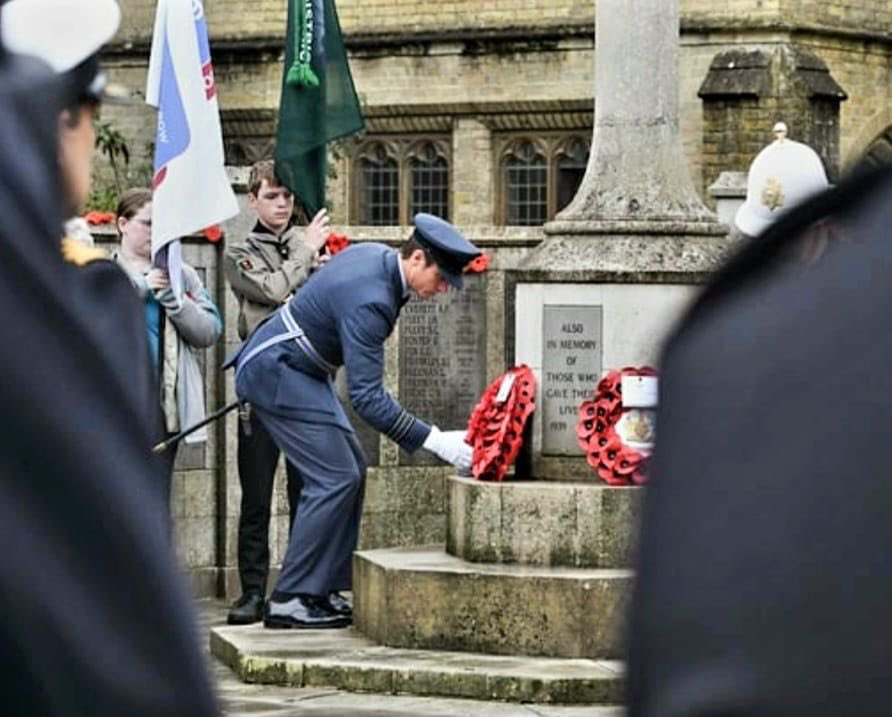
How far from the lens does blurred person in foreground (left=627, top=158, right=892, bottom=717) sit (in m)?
1.94

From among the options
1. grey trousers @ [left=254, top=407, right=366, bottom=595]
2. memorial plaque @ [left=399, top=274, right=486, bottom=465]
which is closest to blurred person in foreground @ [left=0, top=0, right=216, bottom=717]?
grey trousers @ [left=254, top=407, right=366, bottom=595]

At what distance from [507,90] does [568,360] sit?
934 inches

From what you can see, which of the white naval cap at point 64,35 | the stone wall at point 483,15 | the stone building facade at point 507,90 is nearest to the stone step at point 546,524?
the white naval cap at point 64,35

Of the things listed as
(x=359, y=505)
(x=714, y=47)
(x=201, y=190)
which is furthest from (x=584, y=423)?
(x=714, y=47)

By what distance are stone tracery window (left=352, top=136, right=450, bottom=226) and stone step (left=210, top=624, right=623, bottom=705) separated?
24893 millimetres

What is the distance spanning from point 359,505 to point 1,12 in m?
10.1

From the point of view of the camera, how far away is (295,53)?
15.4 m

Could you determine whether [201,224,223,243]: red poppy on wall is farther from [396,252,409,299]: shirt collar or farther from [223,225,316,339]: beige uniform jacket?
[396,252,409,299]: shirt collar

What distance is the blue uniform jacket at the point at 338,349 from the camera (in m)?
11.9

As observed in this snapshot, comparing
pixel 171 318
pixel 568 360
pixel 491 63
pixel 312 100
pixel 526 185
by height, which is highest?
pixel 491 63

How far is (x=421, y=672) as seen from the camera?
36.3 ft

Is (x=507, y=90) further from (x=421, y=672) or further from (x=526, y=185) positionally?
(x=421, y=672)

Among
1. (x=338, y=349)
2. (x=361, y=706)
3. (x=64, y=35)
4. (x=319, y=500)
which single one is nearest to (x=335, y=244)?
(x=338, y=349)

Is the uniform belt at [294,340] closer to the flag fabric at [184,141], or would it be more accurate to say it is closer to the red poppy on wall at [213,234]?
the flag fabric at [184,141]
